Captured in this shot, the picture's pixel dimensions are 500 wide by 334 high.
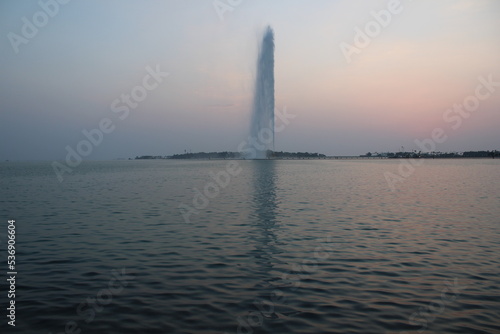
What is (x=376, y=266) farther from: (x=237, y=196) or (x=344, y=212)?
(x=237, y=196)

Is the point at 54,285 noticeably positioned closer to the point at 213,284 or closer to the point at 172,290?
the point at 172,290

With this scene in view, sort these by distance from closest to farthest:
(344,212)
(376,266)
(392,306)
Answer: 1. (392,306)
2. (376,266)
3. (344,212)

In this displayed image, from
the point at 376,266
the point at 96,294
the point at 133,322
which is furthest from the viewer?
the point at 376,266

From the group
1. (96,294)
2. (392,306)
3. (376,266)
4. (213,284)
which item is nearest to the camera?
(392,306)

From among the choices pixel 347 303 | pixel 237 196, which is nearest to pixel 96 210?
pixel 237 196

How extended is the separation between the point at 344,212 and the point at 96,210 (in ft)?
57.8

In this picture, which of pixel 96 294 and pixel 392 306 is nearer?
pixel 392 306

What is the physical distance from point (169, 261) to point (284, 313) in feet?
19.8

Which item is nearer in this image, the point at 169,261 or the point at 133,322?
the point at 133,322

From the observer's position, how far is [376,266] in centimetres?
1333

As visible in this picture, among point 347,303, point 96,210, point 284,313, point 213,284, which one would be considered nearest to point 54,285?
point 213,284

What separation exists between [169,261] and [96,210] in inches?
636

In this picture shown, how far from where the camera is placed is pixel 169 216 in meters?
24.9

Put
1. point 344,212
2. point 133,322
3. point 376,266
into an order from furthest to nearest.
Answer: point 344,212
point 376,266
point 133,322
